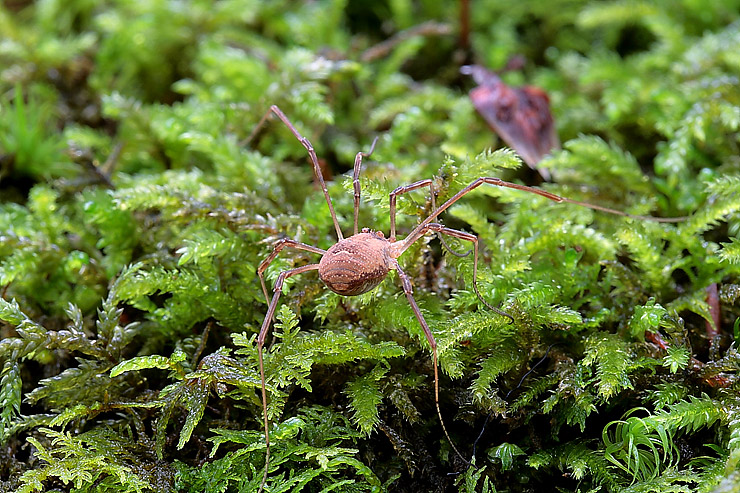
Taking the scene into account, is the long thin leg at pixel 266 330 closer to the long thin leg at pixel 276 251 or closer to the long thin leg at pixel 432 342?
the long thin leg at pixel 276 251

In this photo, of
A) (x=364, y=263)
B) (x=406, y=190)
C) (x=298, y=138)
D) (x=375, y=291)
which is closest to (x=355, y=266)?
(x=364, y=263)

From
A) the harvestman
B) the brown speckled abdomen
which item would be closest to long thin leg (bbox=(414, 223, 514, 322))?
the harvestman

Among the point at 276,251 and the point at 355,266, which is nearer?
the point at 355,266

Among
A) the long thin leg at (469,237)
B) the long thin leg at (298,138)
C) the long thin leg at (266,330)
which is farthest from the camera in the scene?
the long thin leg at (298,138)

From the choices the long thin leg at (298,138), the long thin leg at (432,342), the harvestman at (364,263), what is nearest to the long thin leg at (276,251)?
the harvestman at (364,263)

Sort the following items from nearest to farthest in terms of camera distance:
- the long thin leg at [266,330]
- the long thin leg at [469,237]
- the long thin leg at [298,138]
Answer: the long thin leg at [266,330], the long thin leg at [469,237], the long thin leg at [298,138]

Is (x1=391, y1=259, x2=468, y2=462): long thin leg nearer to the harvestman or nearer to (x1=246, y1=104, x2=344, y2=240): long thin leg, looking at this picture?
the harvestman

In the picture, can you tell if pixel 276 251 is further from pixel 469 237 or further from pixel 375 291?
pixel 469 237

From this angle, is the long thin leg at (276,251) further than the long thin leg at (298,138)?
No

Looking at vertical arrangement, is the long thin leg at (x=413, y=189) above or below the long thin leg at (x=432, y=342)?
above
